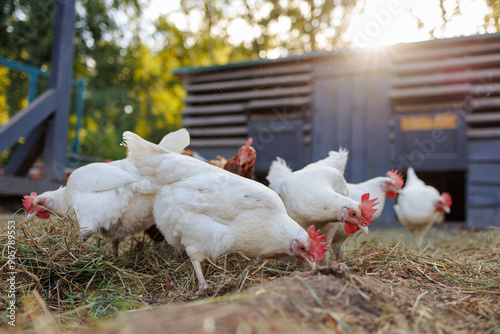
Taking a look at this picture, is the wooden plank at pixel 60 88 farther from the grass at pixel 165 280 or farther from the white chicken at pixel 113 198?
the grass at pixel 165 280

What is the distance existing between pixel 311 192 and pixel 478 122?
490 cm

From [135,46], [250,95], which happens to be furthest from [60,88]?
[135,46]

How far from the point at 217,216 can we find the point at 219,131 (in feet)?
17.8

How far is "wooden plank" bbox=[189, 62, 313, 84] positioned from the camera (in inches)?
283

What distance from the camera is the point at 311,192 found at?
9.19 ft

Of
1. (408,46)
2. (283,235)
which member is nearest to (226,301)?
(283,235)

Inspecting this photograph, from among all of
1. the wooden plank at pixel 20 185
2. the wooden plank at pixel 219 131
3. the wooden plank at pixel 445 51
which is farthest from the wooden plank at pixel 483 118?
the wooden plank at pixel 20 185

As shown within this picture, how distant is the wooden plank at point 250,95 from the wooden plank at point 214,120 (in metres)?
0.38

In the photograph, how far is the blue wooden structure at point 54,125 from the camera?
188 inches

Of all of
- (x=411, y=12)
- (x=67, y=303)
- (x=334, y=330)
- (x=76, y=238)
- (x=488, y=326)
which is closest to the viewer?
(x=334, y=330)

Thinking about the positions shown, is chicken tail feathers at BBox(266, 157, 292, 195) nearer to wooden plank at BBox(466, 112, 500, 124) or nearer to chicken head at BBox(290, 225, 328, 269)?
chicken head at BBox(290, 225, 328, 269)

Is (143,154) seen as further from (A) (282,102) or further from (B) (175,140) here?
(A) (282,102)

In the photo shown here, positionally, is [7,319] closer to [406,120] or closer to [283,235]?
[283,235]

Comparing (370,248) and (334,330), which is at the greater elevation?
(334,330)
